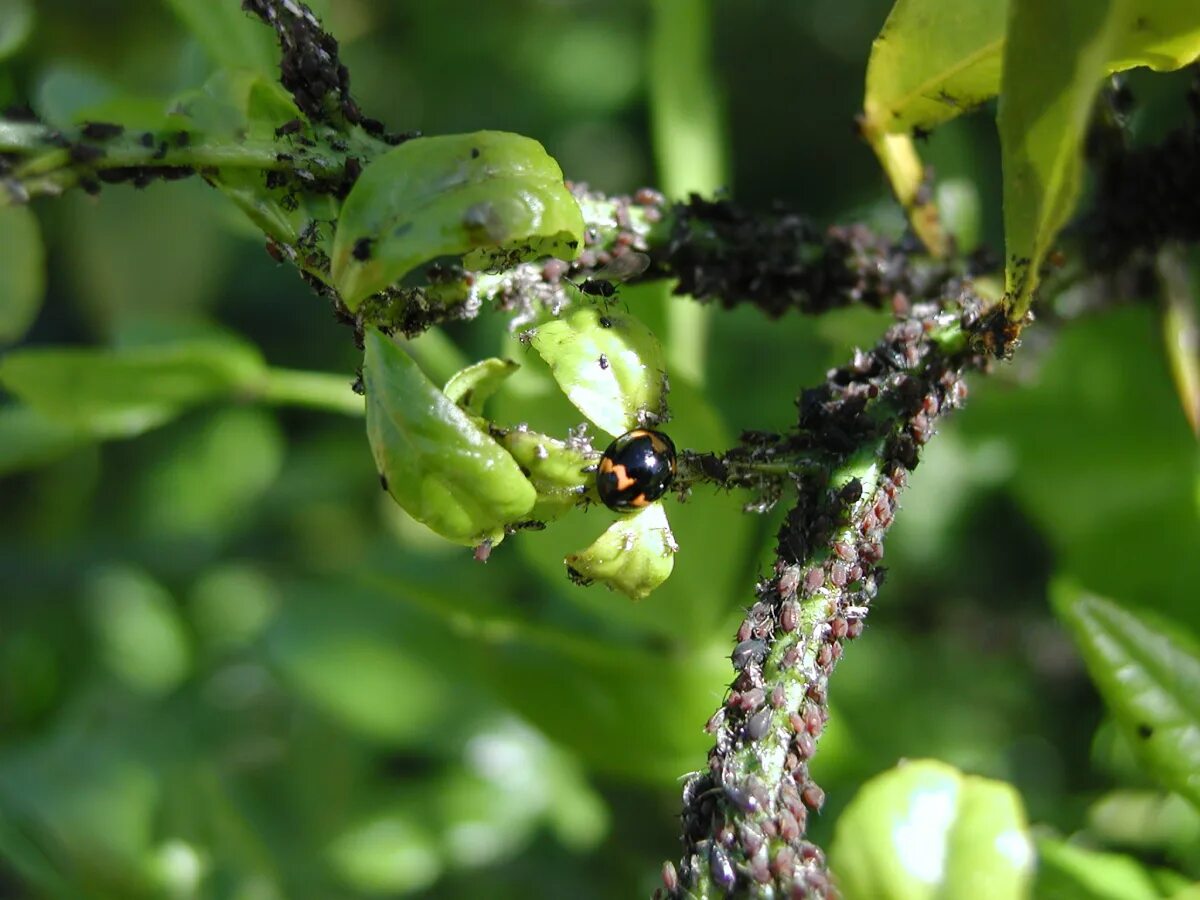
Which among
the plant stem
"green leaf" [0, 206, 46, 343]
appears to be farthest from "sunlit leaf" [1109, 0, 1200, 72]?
the plant stem

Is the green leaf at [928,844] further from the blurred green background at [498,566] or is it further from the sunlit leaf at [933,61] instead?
the sunlit leaf at [933,61]

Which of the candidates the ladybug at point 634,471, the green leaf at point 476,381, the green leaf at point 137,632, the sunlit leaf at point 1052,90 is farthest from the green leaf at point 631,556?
the green leaf at point 137,632

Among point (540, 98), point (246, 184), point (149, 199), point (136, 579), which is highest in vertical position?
point (540, 98)

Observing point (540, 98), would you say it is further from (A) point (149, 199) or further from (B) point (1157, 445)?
(B) point (1157, 445)

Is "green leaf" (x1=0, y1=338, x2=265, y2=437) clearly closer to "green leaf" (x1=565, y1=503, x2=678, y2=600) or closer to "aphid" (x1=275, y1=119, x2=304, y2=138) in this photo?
"aphid" (x1=275, y1=119, x2=304, y2=138)

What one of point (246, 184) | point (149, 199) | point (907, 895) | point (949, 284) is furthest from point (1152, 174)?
point (149, 199)

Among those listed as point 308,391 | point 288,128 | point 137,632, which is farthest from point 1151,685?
point 137,632
